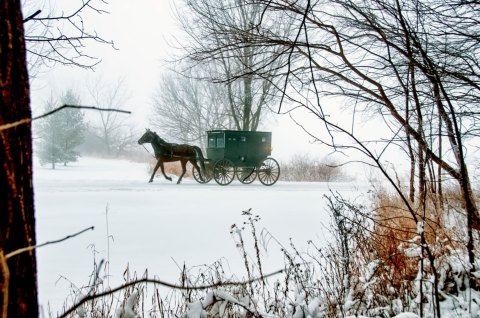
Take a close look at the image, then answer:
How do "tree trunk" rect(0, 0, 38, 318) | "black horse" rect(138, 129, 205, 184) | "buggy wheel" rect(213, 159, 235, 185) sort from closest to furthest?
1. "tree trunk" rect(0, 0, 38, 318)
2. "black horse" rect(138, 129, 205, 184)
3. "buggy wheel" rect(213, 159, 235, 185)

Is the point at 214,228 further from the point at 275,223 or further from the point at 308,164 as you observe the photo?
the point at 308,164

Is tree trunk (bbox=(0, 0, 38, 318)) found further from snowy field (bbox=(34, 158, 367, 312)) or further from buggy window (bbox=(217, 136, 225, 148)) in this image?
buggy window (bbox=(217, 136, 225, 148))

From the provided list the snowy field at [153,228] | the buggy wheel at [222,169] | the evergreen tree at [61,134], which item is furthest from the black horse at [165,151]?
the evergreen tree at [61,134]

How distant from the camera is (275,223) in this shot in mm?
5801

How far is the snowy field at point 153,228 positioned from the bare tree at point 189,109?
39.5 feet

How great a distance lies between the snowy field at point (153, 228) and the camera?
366 cm

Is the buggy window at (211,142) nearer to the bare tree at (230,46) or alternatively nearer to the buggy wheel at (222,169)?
the buggy wheel at (222,169)

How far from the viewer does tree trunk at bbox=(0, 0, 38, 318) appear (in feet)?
2.20

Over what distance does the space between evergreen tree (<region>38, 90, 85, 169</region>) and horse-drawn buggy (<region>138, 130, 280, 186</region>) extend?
529 inches

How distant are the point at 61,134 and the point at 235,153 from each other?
50.0 feet

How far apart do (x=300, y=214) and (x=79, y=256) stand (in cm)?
364

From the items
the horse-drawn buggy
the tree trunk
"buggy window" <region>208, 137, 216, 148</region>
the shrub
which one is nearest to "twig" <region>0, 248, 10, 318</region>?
the tree trunk

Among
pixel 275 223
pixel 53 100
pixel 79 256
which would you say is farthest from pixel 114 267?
pixel 53 100

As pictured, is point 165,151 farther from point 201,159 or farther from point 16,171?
point 16,171
